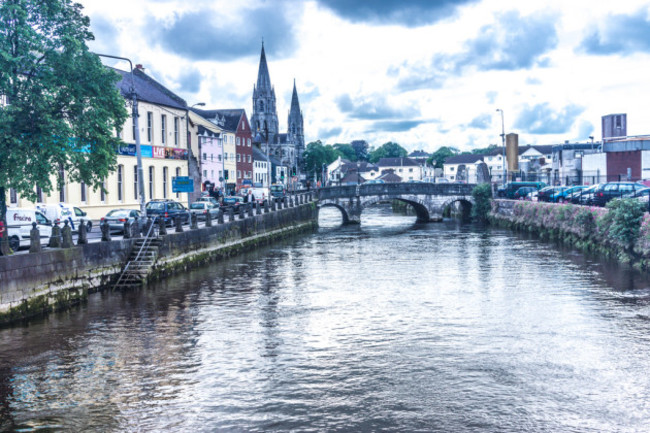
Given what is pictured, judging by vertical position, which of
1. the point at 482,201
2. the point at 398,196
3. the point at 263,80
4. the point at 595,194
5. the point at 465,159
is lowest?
the point at 482,201

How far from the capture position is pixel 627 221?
30.8 metres

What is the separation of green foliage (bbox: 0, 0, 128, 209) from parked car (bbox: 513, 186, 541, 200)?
142 ft

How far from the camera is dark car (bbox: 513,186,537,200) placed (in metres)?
59.8

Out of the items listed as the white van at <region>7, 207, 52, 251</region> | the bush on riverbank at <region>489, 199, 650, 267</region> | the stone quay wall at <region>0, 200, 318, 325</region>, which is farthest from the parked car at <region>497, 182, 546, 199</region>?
the white van at <region>7, 207, 52, 251</region>

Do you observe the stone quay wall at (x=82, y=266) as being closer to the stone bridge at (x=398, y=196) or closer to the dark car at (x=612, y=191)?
the dark car at (x=612, y=191)

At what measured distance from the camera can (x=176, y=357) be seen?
1591 cm

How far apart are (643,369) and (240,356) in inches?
369

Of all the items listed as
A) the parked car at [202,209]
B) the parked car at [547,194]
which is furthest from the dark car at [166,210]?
the parked car at [547,194]

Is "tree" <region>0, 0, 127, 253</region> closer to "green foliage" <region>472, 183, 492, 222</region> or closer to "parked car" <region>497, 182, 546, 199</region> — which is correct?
"parked car" <region>497, 182, 546, 199</region>

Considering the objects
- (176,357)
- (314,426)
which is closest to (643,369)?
(314,426)

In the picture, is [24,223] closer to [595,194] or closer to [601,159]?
[595,194]

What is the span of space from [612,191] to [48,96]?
110 feet

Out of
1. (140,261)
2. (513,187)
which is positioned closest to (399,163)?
(513,187)

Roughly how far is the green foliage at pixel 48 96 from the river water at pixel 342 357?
5.39m
